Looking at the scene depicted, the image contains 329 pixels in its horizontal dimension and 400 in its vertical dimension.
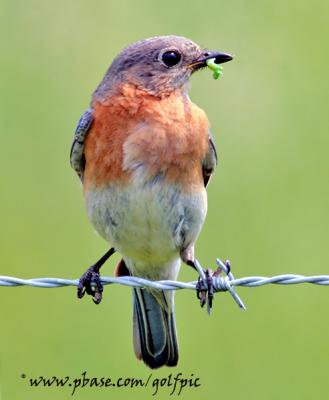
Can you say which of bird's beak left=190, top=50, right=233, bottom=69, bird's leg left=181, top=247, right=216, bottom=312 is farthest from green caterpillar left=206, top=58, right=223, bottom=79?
bird's leg left=181, top=247, right=216, bottom=312

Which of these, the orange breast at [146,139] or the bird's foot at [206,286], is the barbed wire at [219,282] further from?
the orange breast at [146,139]

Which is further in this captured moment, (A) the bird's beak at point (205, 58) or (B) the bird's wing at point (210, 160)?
(A) the bird's beak at point (205, 58)

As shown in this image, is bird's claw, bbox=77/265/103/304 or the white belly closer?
the white belly

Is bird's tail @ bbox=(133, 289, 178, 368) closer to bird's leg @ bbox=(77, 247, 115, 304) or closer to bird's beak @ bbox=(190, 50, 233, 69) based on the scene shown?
bird's leg @ bbox=(77, 247, 115, 304)

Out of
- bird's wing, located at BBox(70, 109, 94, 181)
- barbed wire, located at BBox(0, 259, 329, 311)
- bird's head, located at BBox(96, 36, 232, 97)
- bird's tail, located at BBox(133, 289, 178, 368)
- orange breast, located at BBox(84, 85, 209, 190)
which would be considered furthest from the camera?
bird's tail, located at BBox(133, 289, 178, 368)

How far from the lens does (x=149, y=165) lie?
8.12m

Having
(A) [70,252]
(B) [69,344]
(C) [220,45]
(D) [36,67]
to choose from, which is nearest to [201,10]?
(C) [220,45]

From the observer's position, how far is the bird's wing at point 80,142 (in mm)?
8422

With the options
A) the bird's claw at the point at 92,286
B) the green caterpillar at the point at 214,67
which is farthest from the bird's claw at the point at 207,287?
the green caterpillar at the point at 214,67

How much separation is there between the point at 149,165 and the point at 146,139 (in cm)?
17

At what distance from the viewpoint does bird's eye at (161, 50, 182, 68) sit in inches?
338

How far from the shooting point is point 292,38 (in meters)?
12.1

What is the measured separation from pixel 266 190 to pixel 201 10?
2184mm

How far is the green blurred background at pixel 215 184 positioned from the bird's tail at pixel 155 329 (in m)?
0.76
